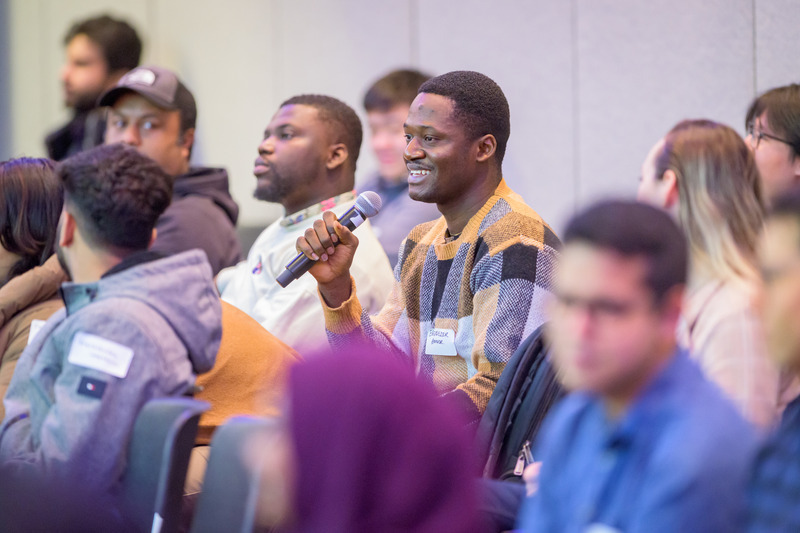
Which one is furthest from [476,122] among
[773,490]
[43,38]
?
[43,38]

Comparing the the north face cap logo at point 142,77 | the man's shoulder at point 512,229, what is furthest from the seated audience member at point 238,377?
the the north face cap logo at point 142,77

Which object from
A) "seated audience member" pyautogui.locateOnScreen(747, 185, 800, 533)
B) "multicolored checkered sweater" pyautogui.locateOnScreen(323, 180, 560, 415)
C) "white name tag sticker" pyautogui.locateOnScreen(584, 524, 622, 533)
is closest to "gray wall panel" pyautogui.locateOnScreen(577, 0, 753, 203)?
"multicolored checkered sweater" pyautogui.locateOnScreen(323, 180, 560, 415)

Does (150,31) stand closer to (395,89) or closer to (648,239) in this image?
(395,89)

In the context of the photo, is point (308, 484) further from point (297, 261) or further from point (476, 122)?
point (476, 122)

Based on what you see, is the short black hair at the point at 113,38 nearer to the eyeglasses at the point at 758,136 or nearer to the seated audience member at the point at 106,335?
the seated audience member at the point at 106,335

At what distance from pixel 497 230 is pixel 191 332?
0.85 meters

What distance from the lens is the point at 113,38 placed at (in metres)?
6.12

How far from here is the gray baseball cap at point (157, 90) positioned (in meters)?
4.47

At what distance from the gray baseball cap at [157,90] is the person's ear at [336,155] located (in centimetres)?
112

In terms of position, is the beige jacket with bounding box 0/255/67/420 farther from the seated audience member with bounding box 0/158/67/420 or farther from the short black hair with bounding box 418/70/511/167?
the short black hair with bounding box 418/70/511/167

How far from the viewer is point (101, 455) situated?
2.22m

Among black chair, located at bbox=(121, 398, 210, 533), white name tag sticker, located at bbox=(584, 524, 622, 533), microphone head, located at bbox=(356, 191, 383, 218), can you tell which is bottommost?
black chair, located at bbox=(121, 398, 210, 533)

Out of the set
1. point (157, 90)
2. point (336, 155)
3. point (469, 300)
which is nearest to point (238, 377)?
point (469, 300)

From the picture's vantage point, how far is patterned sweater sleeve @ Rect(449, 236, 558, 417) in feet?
7.90
